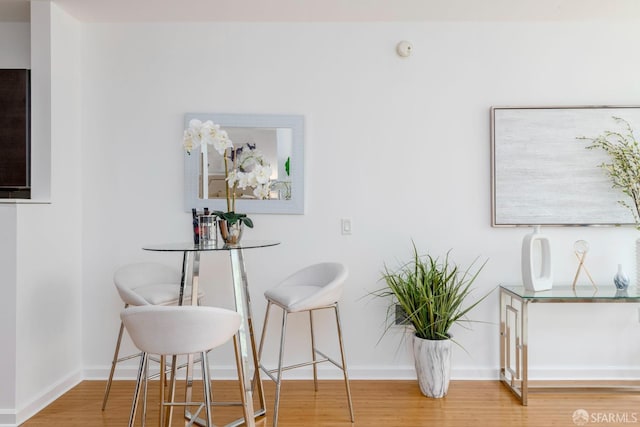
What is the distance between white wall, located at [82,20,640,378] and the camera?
3.30 m

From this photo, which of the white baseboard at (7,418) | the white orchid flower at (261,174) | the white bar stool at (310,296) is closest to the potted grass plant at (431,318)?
the white bar stool at (310,296)

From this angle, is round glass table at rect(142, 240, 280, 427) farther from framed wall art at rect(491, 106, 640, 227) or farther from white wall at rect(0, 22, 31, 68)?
white wall at rect(0, 22, 31, 68)

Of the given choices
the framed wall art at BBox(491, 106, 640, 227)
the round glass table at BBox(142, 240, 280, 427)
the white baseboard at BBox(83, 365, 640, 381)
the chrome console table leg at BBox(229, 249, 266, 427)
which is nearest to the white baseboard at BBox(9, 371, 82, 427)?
the white baseboard at BBox(83, 365, 640, 381)

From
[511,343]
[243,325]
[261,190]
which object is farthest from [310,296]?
[511,343]

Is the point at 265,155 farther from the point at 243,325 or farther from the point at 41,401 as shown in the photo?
the point at 41,401

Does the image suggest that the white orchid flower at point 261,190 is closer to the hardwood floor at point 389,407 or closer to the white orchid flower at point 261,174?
the white orchid flower at point 261,174

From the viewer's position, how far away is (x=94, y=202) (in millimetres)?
3311

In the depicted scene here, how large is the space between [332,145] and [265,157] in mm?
489

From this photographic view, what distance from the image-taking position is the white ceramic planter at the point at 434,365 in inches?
114

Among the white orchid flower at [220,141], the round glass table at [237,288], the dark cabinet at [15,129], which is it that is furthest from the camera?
the dark cabinet at [15,129]

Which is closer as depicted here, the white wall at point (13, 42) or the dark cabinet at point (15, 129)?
the dark cabinet at point (15, 129)

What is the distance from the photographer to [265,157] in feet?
10.7

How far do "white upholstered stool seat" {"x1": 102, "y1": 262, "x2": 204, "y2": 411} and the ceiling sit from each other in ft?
5.66

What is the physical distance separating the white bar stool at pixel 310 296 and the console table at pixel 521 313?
3.69ft
